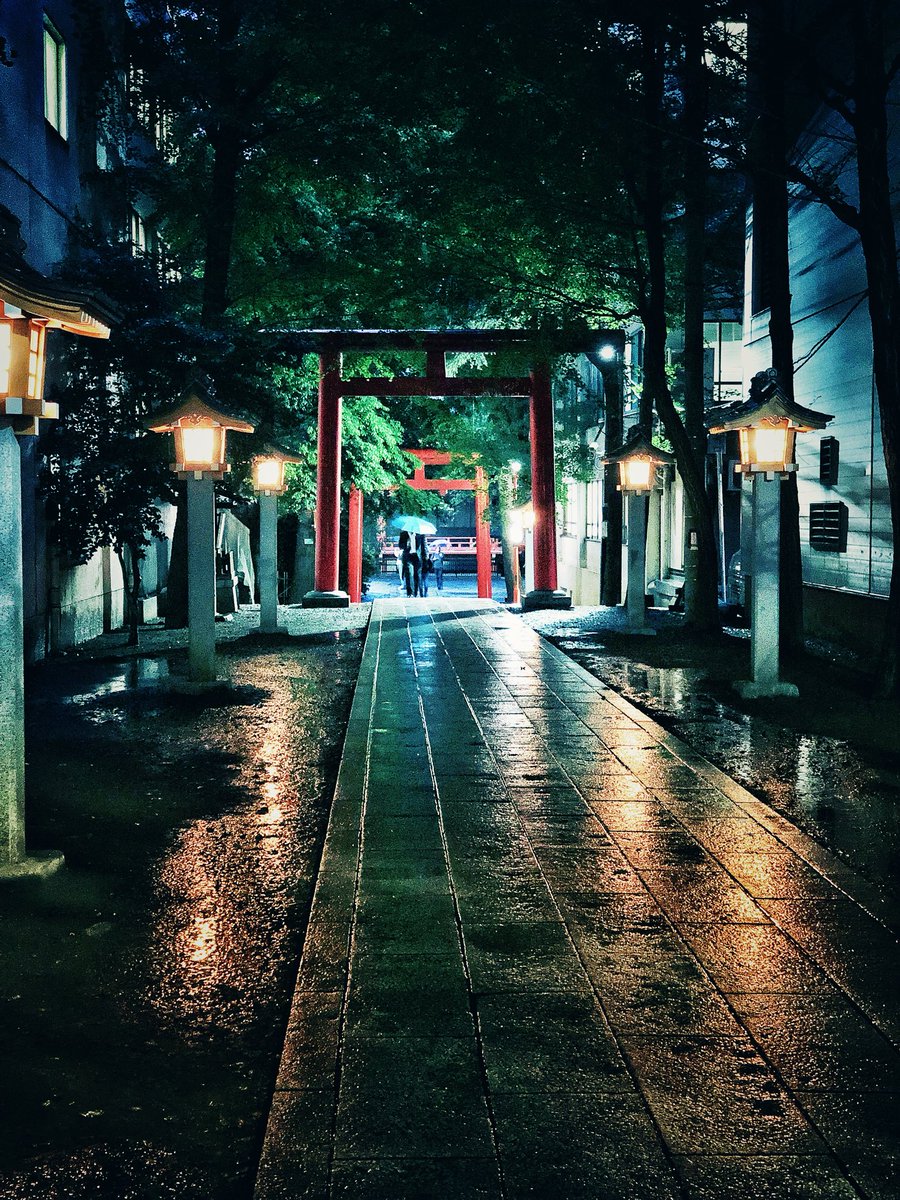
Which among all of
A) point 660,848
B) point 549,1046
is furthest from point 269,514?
point 549,1046

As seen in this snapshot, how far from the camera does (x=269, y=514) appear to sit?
60.0 feet

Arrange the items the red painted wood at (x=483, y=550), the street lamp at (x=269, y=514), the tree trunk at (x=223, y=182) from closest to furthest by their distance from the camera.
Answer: the street lamp at (x=269, y=514) < the tree trunk at (x=223, y=182) < the red painted wood at (x=483, y=550)

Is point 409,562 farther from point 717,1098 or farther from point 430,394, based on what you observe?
point 717,1098

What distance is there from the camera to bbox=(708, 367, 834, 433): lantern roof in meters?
12.3

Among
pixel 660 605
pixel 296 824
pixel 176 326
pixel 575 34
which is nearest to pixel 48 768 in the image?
pixel 296 824

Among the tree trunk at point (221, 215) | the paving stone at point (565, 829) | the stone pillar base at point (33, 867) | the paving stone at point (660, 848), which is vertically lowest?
the paving stone at point (660, 848)

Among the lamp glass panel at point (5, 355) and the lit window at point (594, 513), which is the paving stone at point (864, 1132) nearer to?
the lamp glass panel at point (5, 355)

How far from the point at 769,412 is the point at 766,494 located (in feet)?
2.81

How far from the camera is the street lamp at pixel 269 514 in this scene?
1783 cm

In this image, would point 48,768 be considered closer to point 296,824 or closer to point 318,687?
A: point 296,824

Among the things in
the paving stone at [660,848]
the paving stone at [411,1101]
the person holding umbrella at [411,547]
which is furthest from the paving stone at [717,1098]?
the person holding umbrella at [411,547]

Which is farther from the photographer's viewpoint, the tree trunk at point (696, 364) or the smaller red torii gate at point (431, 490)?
the smaller red torii gate at point (431, 490)

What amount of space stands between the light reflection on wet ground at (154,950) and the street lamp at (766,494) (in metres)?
4.53

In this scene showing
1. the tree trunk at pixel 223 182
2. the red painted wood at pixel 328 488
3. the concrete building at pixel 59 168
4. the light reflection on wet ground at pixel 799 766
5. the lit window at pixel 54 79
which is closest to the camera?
the light reflection on wet ground at pixel 799 766
